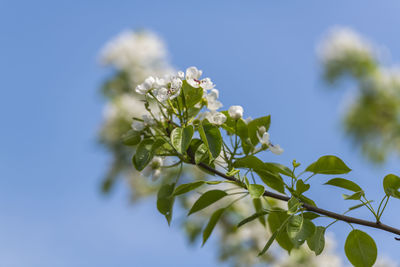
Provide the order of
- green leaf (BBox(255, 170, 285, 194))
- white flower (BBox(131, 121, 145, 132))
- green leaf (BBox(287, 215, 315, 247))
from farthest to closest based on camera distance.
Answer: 1. white flower (BBox(131, 121, 145, 132))
2. green leaf (BBox(255, 170, 285, 194))
3. green leaf (BBox(287, 215, 315, 247))

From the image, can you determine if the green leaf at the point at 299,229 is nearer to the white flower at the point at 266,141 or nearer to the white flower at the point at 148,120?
the white flower at the point at 266,141

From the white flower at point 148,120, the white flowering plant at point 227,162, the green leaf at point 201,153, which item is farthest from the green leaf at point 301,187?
the white flower at point 148,120

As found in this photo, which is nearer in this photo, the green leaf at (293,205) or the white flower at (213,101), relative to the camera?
the green leaf at (293,205)

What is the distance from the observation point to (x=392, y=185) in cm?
61

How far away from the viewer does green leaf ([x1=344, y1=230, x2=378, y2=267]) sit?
23.4 inches

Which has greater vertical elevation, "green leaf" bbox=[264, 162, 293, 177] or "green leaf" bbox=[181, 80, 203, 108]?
"green leaf" bbox=[181, 80, 203, 108]

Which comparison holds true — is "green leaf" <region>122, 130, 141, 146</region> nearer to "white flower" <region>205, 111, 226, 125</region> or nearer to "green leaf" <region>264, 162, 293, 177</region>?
"white flower" <region>205, 111, 226, 125</region>

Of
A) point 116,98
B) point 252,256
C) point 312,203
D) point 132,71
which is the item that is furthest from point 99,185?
point 312,203

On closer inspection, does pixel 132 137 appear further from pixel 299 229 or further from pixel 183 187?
pixel 299 229

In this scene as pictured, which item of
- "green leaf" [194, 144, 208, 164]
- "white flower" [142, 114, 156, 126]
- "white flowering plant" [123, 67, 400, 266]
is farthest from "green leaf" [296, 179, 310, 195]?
"white flower" [142, 114, 156, 126]

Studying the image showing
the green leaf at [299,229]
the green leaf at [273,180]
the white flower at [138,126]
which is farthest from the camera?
the white flower at [138,126]

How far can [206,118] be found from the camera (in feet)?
2.33

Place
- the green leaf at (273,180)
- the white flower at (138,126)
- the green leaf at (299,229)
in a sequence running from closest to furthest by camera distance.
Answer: the green leaf at (299,229), the green leaf at (273,180), the white flower at (138,126)

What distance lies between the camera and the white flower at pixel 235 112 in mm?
689
